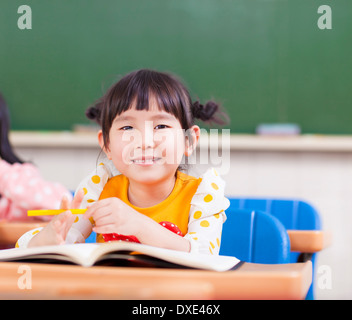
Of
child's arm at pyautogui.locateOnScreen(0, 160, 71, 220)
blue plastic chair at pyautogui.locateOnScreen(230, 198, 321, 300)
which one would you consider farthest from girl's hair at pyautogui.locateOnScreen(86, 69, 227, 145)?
child's arm at pyautogui.locateOnScreen(0, 160, 71, 220)

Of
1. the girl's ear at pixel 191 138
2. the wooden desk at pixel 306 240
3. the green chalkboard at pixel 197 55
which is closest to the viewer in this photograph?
the girl's ear at pixel 191 138

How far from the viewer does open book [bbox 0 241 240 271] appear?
75 centimetres

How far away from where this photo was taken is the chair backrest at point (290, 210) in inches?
79.9

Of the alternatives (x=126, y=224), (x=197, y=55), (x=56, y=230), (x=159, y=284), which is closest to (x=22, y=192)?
(x=56, y=230)

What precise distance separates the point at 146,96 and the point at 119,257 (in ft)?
1.74

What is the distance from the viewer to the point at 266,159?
3.21m

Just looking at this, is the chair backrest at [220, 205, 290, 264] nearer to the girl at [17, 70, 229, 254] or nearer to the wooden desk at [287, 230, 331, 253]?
the wooden desk at [287, 230, 331, 253]

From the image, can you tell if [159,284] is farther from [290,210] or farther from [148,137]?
[290,210]

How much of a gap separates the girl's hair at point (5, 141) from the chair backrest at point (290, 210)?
3.35ft

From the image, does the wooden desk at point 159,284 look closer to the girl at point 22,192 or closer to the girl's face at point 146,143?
the girl's face at point 146,143

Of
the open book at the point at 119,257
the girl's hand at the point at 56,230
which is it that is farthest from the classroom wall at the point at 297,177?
the open book at the point at 119,257

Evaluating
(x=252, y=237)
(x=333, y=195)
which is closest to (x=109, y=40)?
(x=333, y=195)

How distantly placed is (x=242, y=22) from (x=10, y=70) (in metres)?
1.38

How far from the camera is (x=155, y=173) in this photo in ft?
3.80
